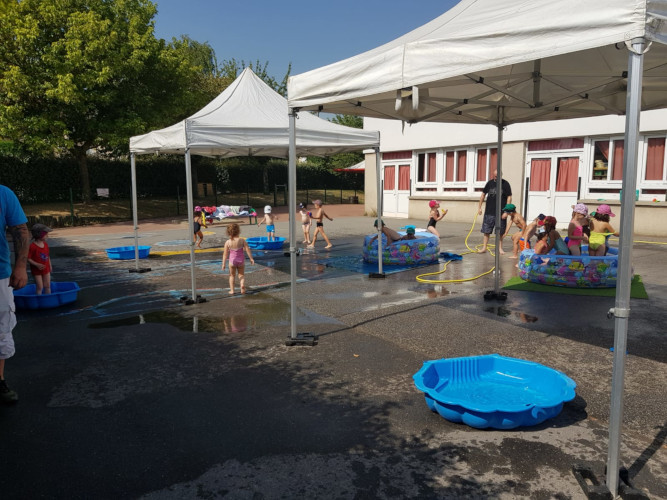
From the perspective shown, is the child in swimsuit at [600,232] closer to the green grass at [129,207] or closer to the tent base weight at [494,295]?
the tent base weight at [494,295]

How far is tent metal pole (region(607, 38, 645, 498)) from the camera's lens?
2645 mm

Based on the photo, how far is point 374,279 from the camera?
30.2 feet

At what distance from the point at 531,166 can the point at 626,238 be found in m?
16.1

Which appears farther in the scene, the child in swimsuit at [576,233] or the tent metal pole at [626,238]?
the child in swimsuit at [576,233]

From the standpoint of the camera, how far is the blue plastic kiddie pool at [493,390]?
3.48 meters

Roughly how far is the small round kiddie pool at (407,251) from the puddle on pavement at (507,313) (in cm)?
368

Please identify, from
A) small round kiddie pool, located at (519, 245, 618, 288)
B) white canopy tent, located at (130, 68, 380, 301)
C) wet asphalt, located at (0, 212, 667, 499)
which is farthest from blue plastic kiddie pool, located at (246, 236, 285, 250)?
small round kiddie pool, located at (519, 245, 618, 288)

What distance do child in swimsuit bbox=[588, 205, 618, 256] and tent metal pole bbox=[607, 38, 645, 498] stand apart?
20.3ft

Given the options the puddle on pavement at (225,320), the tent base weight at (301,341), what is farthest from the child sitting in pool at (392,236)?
the tent base weight at (301,341)

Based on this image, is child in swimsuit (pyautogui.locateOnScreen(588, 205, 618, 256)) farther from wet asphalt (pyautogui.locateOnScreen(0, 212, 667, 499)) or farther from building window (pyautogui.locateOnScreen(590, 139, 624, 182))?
building window (pyautogui.locateOnScreen(590, 139, 624, 182))

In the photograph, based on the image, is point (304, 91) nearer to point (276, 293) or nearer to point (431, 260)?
point (276, 293)

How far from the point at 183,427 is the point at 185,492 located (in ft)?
2.71

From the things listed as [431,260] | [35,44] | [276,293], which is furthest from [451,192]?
[35,44]

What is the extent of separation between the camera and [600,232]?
865 cm
